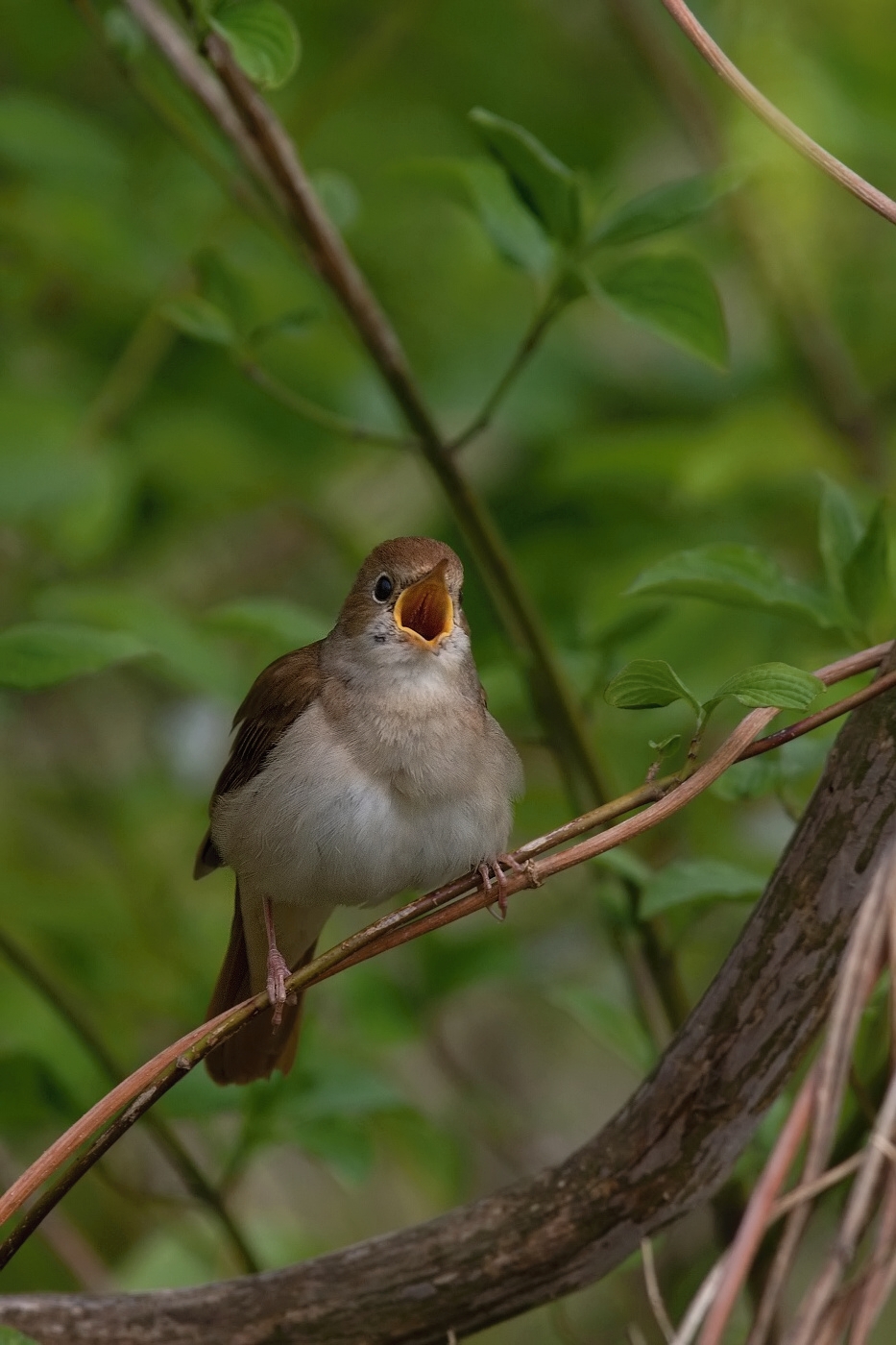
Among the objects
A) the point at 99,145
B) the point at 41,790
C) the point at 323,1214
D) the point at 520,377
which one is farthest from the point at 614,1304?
the point at 99,145

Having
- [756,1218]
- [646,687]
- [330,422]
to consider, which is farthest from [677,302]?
[756,1218]

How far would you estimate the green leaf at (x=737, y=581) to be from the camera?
5.99 feet

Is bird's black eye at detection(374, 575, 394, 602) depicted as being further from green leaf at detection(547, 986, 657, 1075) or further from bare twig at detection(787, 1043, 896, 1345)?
bare twig at detection(787, 1043, 896, 1345)

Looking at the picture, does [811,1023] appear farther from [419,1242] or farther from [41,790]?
[41,790]

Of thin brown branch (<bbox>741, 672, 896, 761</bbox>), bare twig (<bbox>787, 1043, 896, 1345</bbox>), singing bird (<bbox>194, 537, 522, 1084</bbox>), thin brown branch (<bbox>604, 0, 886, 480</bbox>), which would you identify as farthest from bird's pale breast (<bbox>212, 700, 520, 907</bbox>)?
thin brown branch (<bbox>604, 0, 886, 480</bbox>)

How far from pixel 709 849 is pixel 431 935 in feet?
1.98

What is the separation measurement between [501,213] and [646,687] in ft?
3.13

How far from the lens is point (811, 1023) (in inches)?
69.1

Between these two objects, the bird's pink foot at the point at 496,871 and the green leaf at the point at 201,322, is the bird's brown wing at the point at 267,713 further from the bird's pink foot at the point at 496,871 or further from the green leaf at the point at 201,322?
the green leaf at the point at 201,322

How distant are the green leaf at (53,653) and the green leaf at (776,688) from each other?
28.8 inches

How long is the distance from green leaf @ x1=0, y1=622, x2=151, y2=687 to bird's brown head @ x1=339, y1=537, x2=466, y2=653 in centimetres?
66

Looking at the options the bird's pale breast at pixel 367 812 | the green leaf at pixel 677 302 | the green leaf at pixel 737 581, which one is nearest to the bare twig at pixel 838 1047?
the green leaf at pixel 737 581

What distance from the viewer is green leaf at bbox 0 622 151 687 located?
1.86 meters

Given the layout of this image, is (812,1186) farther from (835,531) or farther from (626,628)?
(626,628)
